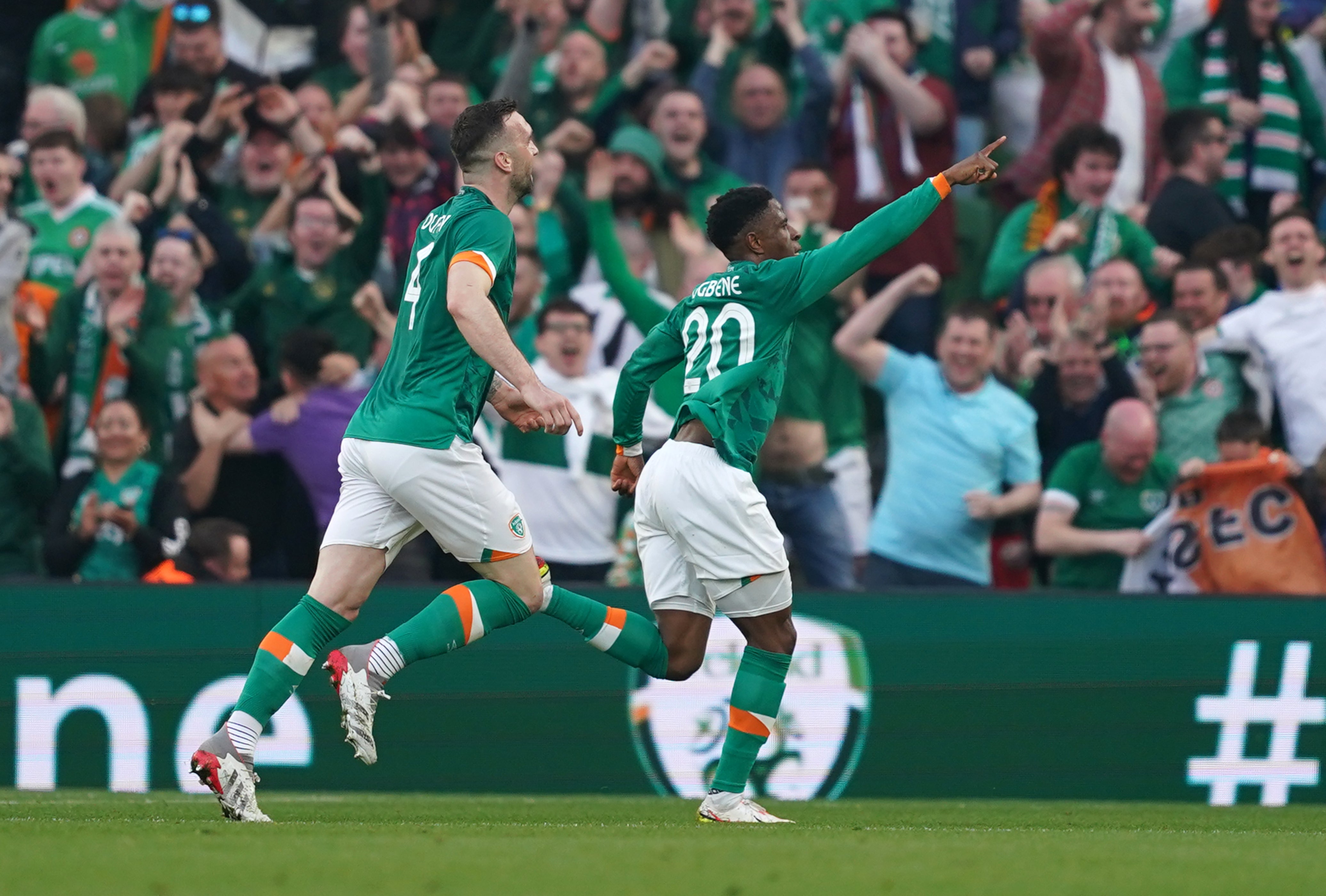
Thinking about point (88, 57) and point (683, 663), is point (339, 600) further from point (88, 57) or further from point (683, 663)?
point (88, 57)

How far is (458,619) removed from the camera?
654 centimetres

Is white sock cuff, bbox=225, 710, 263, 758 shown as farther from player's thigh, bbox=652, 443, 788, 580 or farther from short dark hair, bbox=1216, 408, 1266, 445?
short dark hair, bbox=1216, 408, 1266, 445

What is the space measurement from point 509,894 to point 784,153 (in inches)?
330

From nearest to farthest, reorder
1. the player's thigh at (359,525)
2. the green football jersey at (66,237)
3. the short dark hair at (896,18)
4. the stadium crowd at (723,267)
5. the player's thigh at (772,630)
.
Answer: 1. the player's thigh at (359,525)
2. the player's thigh at (772,630)
3. the stadium crowd at (723,267)
4. the green football jersey at (66,237)
5. the short dark hair at (896,18)

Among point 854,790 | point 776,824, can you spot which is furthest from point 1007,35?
point 776,824

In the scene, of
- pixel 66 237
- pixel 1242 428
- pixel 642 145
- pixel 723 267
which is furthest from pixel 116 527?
pixel 1242 428

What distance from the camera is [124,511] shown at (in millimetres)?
10422

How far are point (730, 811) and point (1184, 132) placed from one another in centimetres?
675

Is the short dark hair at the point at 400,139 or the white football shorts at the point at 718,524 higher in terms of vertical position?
the short dark hair at the point at 400,139

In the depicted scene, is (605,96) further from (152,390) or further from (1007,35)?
(152,390)

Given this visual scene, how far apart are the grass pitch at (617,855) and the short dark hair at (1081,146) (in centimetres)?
492

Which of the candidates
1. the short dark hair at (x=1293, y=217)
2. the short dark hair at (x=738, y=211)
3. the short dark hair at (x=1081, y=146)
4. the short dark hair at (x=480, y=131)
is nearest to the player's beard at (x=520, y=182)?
the short dark hair at (x=480, y=131)

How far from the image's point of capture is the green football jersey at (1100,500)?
10.1 meters

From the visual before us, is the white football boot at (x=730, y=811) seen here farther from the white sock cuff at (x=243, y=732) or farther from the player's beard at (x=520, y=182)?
the player's beard at (x=520, y=182)
